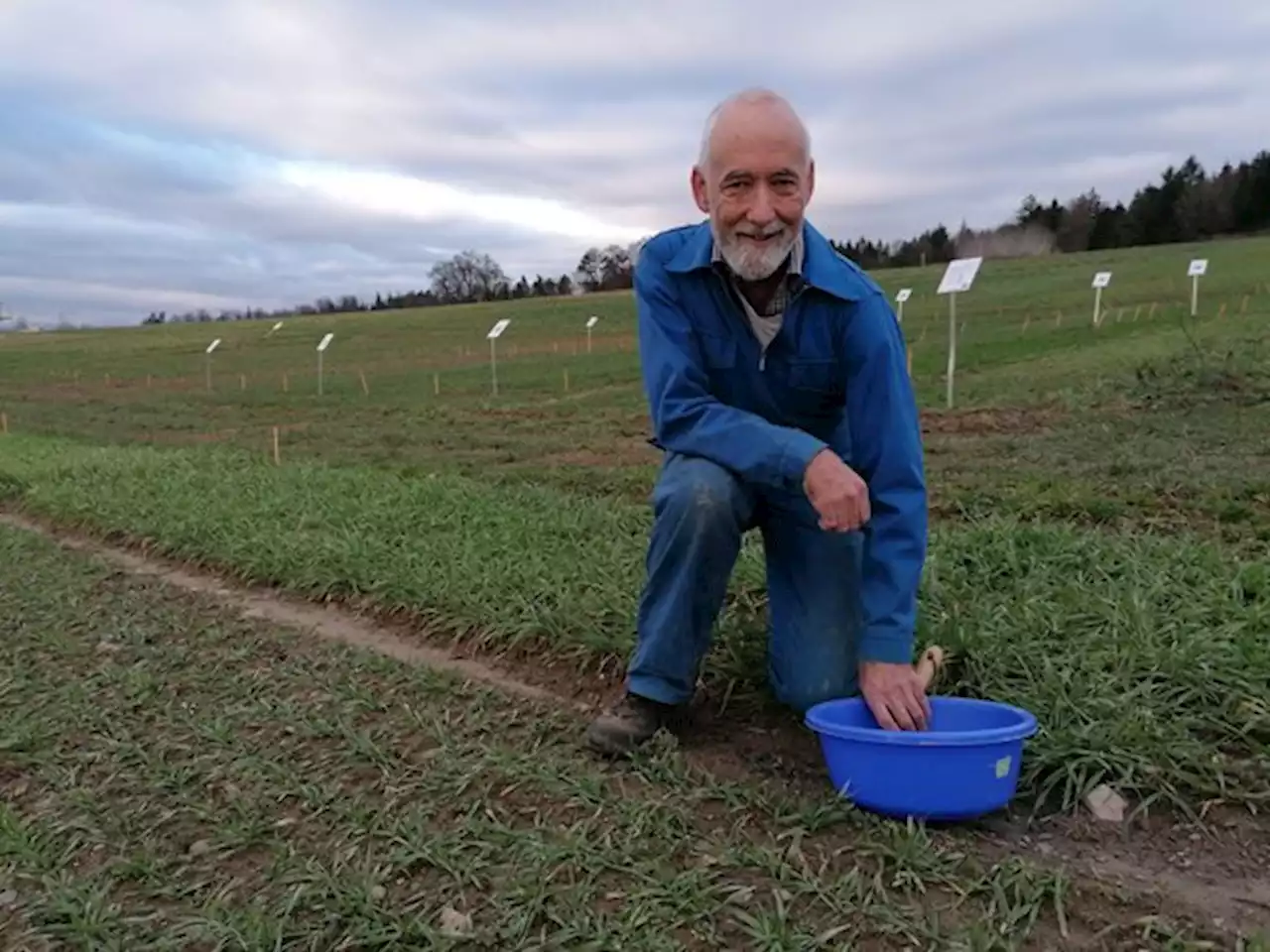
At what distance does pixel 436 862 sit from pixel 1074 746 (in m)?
1.39

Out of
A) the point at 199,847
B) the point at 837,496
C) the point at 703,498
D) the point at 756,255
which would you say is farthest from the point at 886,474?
the point at 199,847

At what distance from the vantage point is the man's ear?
2664 mm

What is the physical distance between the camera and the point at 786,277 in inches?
105

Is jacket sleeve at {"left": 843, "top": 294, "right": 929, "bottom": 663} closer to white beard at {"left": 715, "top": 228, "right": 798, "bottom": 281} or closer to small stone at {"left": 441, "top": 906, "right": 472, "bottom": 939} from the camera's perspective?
white beard at {"left": 715, "top": 228, "right": 798, "bottom": 281}

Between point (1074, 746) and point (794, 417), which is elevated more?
point (794, 417)

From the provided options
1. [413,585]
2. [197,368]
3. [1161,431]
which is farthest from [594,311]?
[413,585]

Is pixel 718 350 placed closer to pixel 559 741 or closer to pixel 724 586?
pixel 724 586

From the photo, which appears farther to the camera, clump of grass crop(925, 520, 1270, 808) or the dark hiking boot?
the dark hiking boot

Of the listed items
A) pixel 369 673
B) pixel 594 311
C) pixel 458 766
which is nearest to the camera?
pixel 458 766

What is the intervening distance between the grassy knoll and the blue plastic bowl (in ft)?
0.20

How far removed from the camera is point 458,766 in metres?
2.66

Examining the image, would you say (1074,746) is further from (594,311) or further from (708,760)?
(594,311)

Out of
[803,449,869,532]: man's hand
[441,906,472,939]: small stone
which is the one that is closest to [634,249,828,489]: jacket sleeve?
[803,449,869,532]: man's hand

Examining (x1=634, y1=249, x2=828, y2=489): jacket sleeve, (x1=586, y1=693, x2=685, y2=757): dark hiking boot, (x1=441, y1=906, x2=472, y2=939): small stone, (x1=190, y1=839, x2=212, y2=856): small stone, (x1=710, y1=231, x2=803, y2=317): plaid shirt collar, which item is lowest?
(x1=190, y1=839, x2=212, y2=856): small stone
